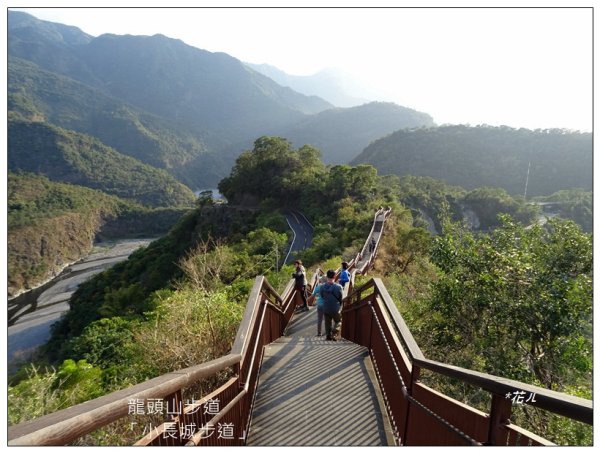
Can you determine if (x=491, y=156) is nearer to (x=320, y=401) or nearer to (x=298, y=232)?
(x=298, y=232)

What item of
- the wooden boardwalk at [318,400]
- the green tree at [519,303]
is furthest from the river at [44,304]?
the green tree at [519,303]

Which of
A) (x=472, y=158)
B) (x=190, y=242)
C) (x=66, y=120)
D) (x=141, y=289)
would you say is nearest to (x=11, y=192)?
(x=190, y=242)

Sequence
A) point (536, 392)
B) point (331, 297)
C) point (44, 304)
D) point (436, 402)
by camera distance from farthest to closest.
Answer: point (44, 304)
point (331, 297)
point (436, 402)
point (536, 392)

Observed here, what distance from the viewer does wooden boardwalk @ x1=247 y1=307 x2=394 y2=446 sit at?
364cm

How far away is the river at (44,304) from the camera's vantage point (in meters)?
38.5

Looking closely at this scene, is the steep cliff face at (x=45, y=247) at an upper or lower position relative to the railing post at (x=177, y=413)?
lower

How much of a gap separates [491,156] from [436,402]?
332 ft

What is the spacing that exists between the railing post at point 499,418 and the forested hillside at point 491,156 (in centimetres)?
7810

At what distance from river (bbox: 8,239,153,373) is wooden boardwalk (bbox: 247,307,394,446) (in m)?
30.2

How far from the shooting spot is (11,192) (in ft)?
267

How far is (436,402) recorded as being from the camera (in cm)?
275

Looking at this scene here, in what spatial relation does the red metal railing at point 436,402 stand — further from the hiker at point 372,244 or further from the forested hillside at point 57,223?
the forested hillside at point 57,223

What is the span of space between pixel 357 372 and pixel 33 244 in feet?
265

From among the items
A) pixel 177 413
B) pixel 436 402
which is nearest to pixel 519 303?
pixel 436 402
